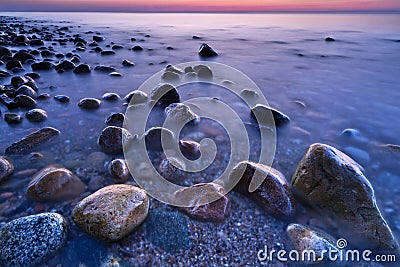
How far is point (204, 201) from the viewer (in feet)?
7.50

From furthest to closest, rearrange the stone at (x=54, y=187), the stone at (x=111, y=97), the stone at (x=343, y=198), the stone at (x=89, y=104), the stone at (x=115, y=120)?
the stone at (x=111, y=97) < the stone at (x=89, y=104) < the stone at (x=115, y=120) < the stone at (x=54, y=187) < the stone at (x=343, y=198)

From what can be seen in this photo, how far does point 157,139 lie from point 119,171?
0.66 metres

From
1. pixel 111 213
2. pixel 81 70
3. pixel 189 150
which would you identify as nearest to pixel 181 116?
pixel 189 150

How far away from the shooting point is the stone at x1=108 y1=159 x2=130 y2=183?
266 cm

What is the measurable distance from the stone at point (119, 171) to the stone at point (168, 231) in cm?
61

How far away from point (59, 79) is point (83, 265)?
5.32 metres

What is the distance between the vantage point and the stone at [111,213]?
6.40 ft

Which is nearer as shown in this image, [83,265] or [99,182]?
[83,265]

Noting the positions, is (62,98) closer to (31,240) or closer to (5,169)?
(5,169)

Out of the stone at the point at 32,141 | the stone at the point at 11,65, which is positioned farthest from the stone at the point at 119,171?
the stone at the point at 11,65

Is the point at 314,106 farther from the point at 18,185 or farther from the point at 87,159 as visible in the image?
the point at 18,185

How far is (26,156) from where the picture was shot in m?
2.97

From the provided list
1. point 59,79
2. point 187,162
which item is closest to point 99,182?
point 187,162

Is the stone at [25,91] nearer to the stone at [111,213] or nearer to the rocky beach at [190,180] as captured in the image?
the rocky beach at [190,180]
